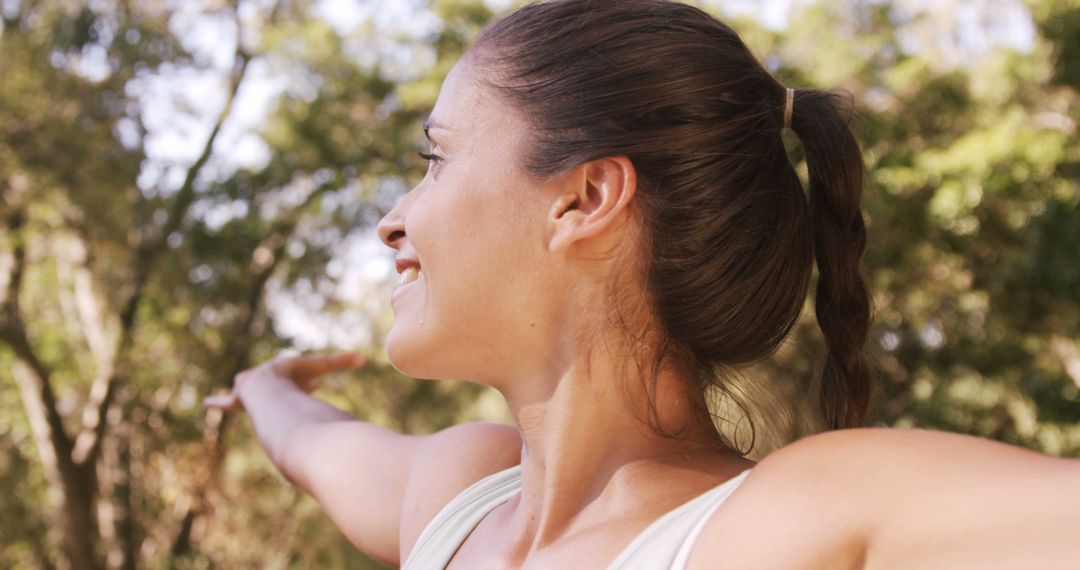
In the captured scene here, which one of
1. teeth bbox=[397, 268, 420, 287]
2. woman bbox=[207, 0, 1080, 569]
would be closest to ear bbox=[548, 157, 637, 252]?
woman bbox=[207, 0, 1080, 569]

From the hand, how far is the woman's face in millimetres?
917

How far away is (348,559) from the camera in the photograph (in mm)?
15859

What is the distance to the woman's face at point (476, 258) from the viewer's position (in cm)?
150

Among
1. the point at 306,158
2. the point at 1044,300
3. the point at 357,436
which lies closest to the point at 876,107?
the point at 1044,300

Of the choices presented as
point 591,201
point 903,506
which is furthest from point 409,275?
point 903,506

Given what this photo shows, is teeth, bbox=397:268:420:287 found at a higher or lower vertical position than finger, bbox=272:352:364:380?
higher

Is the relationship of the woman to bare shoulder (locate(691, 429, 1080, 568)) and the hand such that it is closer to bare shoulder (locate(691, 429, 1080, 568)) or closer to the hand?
bare shoulder (locate(691, 429, 1080, 568))

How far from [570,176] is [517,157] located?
8 cm

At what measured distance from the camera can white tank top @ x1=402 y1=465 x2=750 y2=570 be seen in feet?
4.13

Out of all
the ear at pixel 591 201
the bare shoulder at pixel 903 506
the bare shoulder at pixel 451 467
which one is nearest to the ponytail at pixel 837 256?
the ear at pixel 591 201

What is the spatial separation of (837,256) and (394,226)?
65 centimetres

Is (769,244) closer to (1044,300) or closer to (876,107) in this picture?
(1044,300)

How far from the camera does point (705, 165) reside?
1.47m

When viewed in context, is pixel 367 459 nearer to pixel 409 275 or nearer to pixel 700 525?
pixel 409 275
